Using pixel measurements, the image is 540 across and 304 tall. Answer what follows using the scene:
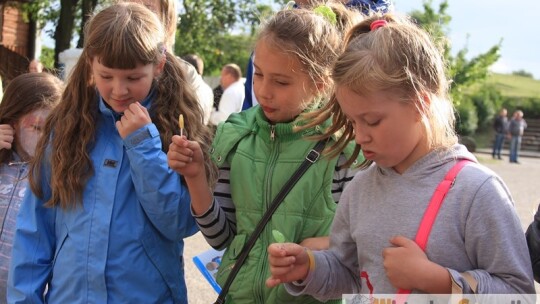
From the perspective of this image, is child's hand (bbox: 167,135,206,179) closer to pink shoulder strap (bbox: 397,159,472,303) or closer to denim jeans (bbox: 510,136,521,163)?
pink shoulder strap (bbox: 397,159,472,303)

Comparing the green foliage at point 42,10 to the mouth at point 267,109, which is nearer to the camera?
the mouth at point 267,109

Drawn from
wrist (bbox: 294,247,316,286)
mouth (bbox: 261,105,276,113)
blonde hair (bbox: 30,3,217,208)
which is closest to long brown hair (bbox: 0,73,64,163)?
blonde hair (bbox: 30,3,217,208)

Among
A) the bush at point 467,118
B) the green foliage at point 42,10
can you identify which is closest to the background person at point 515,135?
the bush at point 467,118

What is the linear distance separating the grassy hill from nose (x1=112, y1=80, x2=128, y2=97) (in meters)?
51.3

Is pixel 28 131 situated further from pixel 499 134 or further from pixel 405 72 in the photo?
pixel 499 134

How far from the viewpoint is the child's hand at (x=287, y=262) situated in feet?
6.51

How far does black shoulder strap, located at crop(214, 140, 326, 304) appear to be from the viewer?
2.34m

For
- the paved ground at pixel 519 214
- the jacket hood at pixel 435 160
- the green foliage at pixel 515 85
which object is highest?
the jacket hood at pixel 435 160

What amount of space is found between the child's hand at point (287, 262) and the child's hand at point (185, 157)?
0.48 m

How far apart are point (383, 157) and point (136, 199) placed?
3.33 feet

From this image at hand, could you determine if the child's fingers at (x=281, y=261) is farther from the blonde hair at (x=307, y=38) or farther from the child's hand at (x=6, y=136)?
the child's hand at (x=6, y=136)

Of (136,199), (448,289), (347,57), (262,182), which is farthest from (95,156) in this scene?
(448,289)

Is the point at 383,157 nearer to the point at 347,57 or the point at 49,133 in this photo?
the point at 347,57

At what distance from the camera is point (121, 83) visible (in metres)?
2.55
